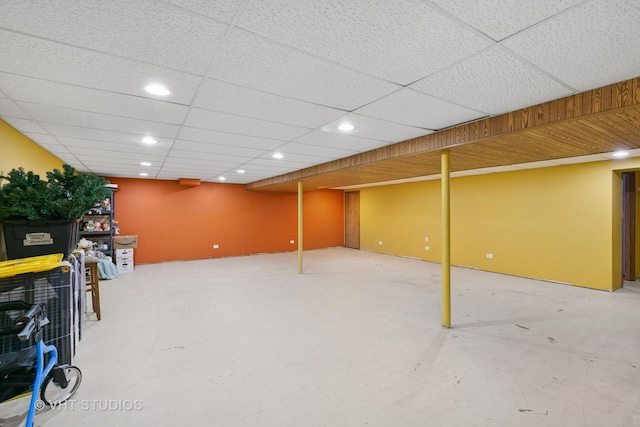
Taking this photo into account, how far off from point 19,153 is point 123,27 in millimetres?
2887

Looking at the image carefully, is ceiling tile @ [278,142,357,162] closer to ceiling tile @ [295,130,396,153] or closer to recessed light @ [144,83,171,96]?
ceiling tile @ [295,130,396,153]

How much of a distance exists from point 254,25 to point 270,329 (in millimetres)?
2897

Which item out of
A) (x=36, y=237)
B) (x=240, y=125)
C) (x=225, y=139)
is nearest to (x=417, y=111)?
(x=240, y=125)

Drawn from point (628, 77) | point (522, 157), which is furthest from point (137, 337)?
point (522, 157)

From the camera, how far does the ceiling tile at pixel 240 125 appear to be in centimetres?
257

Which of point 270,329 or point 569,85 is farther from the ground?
point 569,85

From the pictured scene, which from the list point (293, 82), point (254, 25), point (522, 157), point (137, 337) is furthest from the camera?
point (522, 157)

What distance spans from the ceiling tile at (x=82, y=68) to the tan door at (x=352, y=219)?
8404 mm

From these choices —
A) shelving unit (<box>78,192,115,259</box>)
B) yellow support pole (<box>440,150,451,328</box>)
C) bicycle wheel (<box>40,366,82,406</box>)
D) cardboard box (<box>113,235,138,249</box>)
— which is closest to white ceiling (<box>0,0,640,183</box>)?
yellow support pole (<box>440,150,451,328</box>)

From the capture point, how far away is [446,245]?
3361 mm

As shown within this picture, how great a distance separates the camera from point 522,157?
12.0 ft

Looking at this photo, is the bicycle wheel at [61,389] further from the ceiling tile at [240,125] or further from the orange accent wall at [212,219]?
the orange accent wall at [212,219]

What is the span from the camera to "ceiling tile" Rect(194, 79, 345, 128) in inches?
79.3

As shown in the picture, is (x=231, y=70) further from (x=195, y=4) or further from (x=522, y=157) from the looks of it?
(x=522, y=157)
